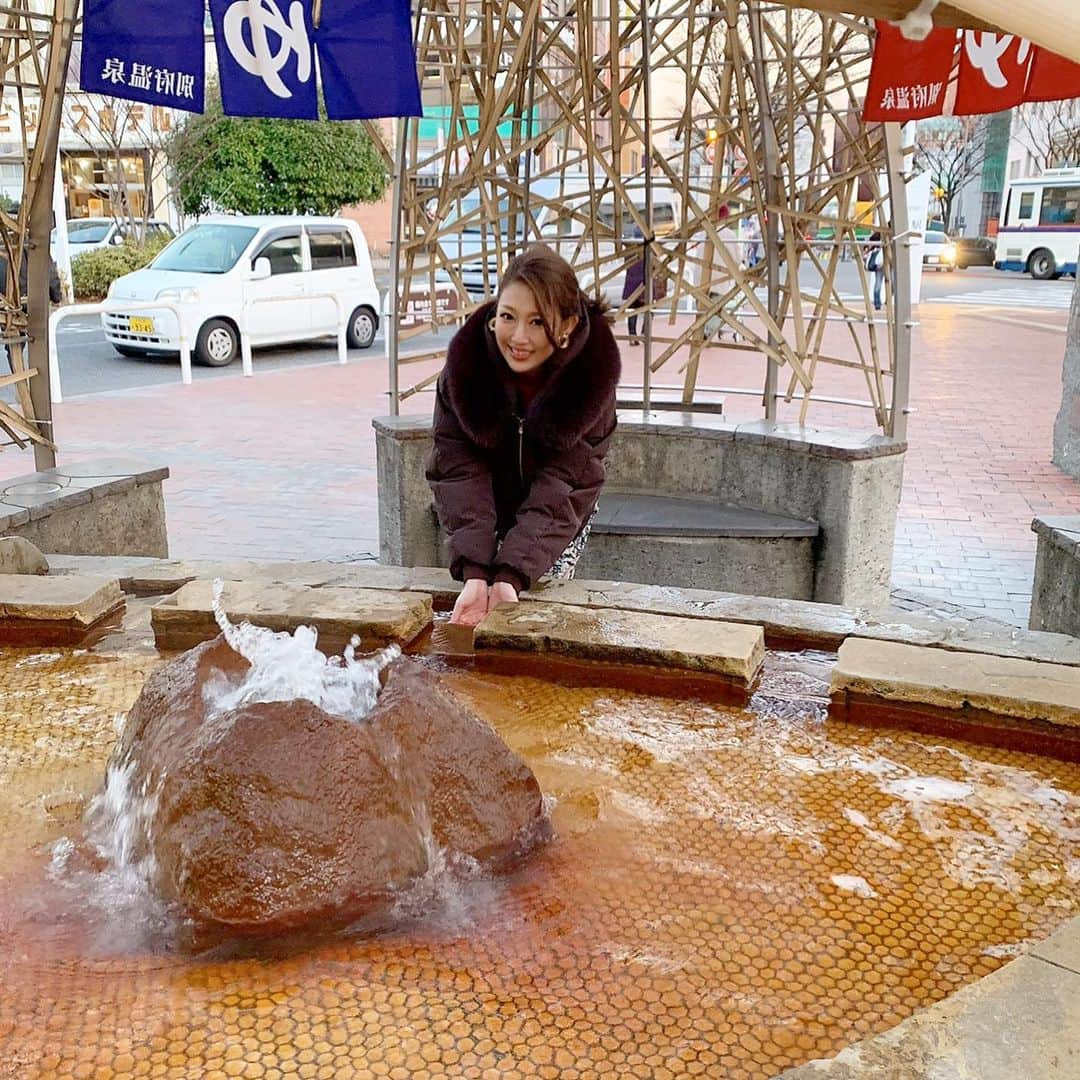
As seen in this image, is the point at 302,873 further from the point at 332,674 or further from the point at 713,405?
the point at 713,405

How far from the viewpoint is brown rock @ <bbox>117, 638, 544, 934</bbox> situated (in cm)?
176

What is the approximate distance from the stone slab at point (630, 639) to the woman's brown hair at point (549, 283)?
0.81 metres

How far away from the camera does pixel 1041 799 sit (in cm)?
212

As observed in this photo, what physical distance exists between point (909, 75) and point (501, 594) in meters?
2.81

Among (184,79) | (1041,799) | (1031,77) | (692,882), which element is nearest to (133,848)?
(692,882)

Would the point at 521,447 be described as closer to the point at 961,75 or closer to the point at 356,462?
the point at 961,75

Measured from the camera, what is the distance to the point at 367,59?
4.15 meters

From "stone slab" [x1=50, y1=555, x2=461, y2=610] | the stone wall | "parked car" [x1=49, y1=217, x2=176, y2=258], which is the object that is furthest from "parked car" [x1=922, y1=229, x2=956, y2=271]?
"stone slab" [x1=50, y1=555, x2=461, y2=610]

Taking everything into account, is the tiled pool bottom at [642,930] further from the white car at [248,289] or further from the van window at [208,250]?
the van window at [208,250]

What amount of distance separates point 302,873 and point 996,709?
59.6 inches

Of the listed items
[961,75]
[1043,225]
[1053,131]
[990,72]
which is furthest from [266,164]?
[1053,131]

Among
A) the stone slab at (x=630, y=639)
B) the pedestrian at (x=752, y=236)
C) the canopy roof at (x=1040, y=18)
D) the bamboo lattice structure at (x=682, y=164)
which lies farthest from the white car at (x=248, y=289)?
the canopy roof at (x=1040, y=18)

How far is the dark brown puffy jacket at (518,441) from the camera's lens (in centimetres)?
310

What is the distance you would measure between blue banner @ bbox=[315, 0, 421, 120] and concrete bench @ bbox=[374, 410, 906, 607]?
1.45 metres
